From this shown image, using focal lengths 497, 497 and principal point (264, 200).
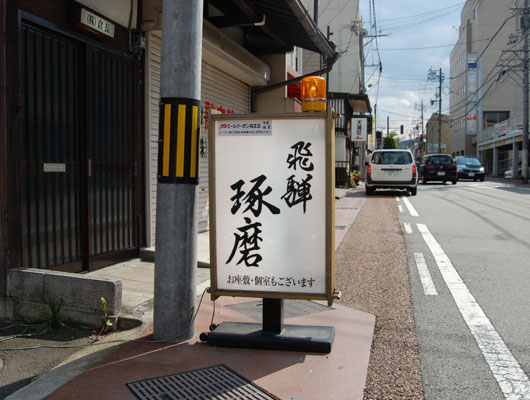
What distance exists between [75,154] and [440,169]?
2465 cm

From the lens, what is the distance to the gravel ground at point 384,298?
3.38 meters

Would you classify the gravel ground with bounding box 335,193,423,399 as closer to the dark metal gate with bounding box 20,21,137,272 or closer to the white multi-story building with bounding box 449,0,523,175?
the dark metal gate with bounding box 20,21,137,272

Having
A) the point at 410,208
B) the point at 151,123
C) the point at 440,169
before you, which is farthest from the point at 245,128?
the point at 440,169

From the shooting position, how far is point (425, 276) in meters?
6.43

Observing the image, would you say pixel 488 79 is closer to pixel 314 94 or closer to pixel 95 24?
pixel 95 24

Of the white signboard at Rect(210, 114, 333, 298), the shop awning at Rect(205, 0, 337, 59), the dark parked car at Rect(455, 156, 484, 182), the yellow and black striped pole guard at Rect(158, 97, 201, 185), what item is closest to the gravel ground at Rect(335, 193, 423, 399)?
the white signboard at Rect(210, 114, 333, 298)

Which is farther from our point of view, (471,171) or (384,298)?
(471,171)

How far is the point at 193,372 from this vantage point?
11.5 feet

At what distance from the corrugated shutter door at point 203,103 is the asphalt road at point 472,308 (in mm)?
3770

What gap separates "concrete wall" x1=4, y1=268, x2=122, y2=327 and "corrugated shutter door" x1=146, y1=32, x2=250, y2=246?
2.64 metres

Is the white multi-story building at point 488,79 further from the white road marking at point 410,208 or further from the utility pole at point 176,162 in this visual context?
the utility pole at point 176,162

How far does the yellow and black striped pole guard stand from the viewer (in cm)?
394

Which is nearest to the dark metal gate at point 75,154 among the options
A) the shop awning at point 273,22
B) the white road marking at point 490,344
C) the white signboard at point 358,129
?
the shop awning at point 273,22

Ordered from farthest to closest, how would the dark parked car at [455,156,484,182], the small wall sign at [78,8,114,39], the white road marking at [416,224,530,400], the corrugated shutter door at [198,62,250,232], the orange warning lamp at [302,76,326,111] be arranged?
1. the dark parked car at [455,156,484,182]
2. the corrugated shutter door at [198,62,250,232]
3. the small wall sign at [78,8,114,39]
4. the orange warning lamp at [302,76,326,111]
5. the white road marking at [416,224,530,400]
